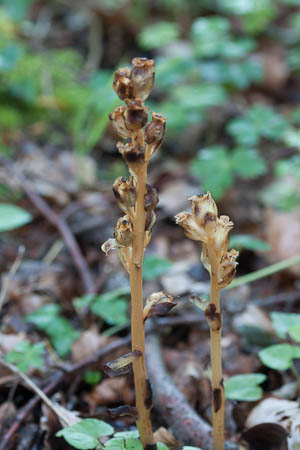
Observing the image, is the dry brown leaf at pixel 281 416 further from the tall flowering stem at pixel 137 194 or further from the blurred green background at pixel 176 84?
the blurred green background at pixel 176 84

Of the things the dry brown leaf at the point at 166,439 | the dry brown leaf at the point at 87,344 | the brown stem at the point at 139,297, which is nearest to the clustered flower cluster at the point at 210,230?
the brown stem at the point at 139,297

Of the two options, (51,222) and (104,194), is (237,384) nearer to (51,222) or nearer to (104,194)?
(51,222)

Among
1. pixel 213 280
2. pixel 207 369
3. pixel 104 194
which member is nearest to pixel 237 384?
pixel 207 369

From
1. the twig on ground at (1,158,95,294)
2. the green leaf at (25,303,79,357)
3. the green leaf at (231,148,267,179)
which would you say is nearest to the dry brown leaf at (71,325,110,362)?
the green leaf at (25,303,79,357)

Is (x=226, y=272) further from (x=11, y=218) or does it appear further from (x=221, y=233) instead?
(x=11, y=218)

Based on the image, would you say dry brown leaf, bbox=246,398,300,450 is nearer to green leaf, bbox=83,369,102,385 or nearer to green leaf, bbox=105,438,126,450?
green leaf, bbox=105,438,126,450

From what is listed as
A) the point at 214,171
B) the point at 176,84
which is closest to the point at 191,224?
the point at 214,171
